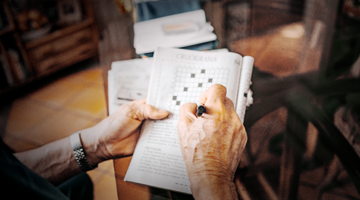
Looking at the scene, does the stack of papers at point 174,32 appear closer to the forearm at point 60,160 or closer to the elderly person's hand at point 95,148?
the elderly person's hand at point 95,148

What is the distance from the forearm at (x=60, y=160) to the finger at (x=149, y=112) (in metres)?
0.17

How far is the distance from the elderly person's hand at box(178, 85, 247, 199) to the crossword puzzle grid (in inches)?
1.2

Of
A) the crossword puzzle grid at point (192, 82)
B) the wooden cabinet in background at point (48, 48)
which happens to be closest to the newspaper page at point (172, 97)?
the crossword puzzle grid at point (192, 82)

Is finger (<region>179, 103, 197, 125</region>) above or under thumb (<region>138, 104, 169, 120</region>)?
above

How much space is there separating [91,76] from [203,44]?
1167mm

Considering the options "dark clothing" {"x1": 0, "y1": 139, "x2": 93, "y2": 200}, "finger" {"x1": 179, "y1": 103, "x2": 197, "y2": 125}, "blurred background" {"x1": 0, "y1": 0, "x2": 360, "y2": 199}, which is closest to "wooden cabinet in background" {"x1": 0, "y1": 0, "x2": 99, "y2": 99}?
"blurred background" {"x1": 0, "y1": 0, "x2": 360, "y2": 199}

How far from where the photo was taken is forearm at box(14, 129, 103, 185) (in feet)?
1.85

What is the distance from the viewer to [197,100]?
0.50 metres

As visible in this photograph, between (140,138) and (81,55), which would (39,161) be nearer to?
(140,138)

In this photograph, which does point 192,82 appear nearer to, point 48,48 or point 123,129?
point 123,129

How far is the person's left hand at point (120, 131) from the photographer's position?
1.74ft

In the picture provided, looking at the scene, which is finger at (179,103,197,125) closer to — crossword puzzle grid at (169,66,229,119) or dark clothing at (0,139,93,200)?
crossword puzzle grid at (169,66,229,119)

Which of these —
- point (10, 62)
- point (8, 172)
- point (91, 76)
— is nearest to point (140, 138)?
point (8, 172)

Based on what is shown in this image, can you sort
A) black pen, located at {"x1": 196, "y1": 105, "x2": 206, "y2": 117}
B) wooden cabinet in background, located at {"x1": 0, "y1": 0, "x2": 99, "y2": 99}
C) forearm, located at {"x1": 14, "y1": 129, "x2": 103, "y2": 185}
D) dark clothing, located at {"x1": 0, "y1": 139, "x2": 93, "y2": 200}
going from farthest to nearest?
wooden cabinet in background, located at {"x1": 0, "y1": 0, "x2": 99, "y2": 99} < forearm, located at {"x1": 14, "y1": 129, "x2": 103, "y2": 185} < black pen, located at {"x1": 196, "y1": 105, "x2": 206, "y2": 117} < dark clothing, located at {"x1": 0, "y1": 139, "x2": 93, "y2": 200}
